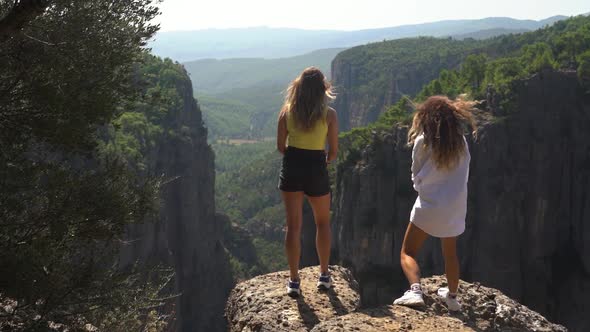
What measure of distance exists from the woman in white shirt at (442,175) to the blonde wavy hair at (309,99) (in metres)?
1.27

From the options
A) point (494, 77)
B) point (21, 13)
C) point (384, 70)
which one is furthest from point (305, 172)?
point (384, 70)

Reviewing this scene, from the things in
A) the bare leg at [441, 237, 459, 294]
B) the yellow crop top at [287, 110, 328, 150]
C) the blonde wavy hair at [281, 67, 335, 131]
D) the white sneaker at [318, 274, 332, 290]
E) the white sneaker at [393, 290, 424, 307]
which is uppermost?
the blonde wavy hair at [281, 67, 335, 131]

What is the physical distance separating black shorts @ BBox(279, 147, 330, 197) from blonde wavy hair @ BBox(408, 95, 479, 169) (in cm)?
140

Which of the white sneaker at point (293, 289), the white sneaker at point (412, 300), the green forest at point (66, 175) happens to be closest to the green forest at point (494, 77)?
the green forest at point (66, 175)

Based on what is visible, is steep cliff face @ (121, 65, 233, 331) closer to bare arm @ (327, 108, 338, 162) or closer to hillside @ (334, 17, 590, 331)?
hillside @ (334, 17, 590, 331)

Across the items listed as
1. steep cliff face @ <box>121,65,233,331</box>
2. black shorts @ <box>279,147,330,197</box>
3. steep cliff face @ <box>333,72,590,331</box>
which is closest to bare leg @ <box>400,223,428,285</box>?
black shorts @ <box>279,147,330,197</box>

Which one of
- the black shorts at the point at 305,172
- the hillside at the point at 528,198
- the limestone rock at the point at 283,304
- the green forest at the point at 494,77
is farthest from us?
the green forest at the point at 494,77

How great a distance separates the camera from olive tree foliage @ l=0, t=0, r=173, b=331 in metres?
10.1

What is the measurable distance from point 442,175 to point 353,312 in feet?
6.81

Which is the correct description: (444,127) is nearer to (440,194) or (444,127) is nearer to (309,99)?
(440,194)

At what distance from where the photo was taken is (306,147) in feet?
28.3

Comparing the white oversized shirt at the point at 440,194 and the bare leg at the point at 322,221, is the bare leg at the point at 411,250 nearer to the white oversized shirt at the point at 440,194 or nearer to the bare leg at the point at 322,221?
the white oversized shirt at the point at 440,194

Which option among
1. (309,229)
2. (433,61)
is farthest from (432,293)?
(433,61)

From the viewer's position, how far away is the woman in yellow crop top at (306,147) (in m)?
8.49
